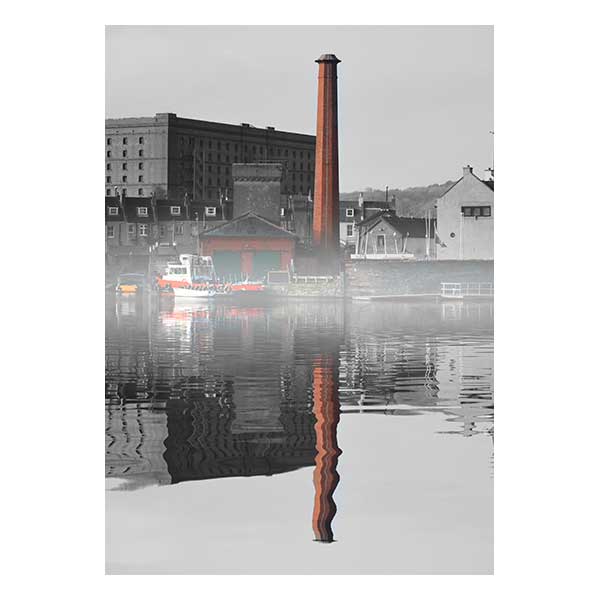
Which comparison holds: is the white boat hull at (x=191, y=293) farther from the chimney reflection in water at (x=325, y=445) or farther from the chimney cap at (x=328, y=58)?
the chimney cap at (x=328, y=58)

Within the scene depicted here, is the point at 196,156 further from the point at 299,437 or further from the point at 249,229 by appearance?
the point at 299,437

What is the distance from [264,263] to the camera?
327 inches

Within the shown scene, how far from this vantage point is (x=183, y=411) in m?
7.83

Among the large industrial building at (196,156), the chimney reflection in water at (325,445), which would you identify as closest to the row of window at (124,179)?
the large industrial building at (196,156)

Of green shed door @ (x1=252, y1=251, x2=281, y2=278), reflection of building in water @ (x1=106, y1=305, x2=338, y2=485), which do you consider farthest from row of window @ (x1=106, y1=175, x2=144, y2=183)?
reflection of building in water @ (x1=106, y1=305, x2=338, y2=485)

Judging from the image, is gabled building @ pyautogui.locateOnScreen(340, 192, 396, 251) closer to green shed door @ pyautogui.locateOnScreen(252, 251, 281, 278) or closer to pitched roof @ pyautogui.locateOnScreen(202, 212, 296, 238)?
pitched roof @ pyautogui.locateOnScreen(202, 212, 296, 238)

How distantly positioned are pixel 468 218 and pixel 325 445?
1.80 m

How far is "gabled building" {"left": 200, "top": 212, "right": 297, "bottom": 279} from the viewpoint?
8211 millimetres

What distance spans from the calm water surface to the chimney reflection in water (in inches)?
0.5
